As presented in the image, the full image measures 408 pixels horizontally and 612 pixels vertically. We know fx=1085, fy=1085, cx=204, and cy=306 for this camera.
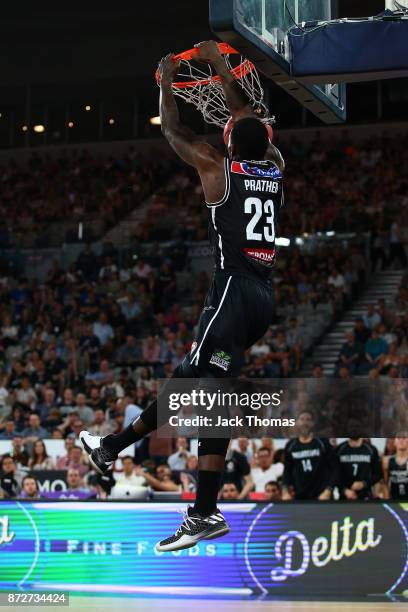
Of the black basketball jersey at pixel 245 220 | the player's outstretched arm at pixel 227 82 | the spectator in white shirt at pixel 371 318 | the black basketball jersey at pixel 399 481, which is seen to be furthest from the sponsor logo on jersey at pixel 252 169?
the spectator in white shirt at pixel 371 318

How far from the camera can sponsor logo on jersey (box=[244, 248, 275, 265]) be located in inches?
309

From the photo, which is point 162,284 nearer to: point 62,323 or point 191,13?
point 62,323

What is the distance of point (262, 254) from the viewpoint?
7.89m

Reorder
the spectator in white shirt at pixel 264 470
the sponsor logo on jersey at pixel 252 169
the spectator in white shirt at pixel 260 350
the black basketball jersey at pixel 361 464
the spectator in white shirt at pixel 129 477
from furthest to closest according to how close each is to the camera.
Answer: the spectator in white shirt at pixel 260 350 < the spectator in white shirt at pixel 129 477 < the spectator in white shirt at pixel 264 470 < the black basketball jersey at pixel 361 464 < the sponsor logo on jersey at pixel 252 169

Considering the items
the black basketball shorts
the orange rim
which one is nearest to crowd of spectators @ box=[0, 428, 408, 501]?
the orange rim

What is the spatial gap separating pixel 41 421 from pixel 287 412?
6940 millimetres

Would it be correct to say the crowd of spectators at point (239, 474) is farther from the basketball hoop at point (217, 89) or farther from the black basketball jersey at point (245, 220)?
the black basketball jersey at point (245, 220)

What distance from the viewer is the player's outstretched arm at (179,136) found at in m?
7.59

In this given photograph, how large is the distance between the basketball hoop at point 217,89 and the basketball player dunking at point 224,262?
3.48ft

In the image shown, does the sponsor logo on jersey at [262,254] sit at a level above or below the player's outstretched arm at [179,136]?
below

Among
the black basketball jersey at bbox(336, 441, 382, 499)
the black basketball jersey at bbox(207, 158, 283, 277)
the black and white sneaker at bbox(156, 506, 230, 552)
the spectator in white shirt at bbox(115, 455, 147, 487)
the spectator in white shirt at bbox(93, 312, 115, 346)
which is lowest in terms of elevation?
the spectator in white shirt at bbox(115, 455, 147, 487)

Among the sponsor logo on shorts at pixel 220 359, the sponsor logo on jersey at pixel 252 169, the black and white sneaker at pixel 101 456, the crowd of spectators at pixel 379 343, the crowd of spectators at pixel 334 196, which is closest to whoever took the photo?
the sponsor logo on shorts at pixel 220 359

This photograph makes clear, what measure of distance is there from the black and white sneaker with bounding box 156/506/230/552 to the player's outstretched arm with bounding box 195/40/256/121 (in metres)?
2.95

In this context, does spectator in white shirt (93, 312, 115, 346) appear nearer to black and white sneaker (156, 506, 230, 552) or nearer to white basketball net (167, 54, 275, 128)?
white basketball net (167, 54, 275, 128)
